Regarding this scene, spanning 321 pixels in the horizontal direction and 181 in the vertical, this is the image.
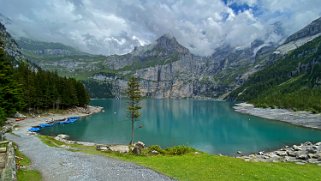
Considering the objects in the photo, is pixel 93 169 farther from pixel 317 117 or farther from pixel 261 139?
pixel 317 117

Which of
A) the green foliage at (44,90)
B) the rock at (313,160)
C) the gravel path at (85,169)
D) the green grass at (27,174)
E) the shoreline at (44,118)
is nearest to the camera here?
the gravel path at (85,169)

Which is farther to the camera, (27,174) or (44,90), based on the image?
(44,90)

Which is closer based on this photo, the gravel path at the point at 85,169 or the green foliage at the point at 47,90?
the gravel path at the point at 85,169

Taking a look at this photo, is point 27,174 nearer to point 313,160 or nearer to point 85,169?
point 85,169

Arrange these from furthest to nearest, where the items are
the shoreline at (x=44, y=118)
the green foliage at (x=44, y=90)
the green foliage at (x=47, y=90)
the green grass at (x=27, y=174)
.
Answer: the green foliage at (x=47, y=90) → the green foliage at (x=44, y=90) → the shoreline at (x=44, y=118) → the green grass at (x=27, y=174)

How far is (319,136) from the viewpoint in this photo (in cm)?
9631

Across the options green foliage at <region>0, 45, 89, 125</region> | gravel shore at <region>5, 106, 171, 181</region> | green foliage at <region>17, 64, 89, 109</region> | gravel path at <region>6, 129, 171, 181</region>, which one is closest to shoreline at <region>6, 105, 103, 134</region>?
green foliage at <region>0, 45, 89, 125</region>

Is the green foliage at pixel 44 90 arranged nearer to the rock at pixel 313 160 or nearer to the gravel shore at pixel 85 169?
the gravel shore at pixel 85 169

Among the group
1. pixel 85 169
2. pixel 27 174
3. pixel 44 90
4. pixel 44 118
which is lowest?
pixel 44 118

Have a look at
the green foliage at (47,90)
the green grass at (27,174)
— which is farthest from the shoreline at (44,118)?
the green grass at (27,174)

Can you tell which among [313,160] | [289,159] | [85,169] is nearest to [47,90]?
[289,159]

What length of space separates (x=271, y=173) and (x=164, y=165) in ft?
33.1

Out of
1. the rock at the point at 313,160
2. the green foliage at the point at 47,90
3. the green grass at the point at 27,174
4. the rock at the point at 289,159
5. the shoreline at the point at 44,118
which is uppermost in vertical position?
the green foliage at the point at 47,90

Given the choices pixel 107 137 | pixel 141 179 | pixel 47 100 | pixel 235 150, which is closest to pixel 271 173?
pixel 141 179
